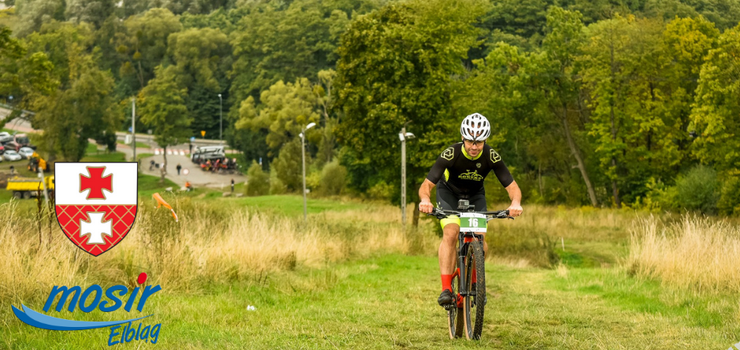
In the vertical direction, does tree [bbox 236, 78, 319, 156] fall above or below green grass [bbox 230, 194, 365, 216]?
above

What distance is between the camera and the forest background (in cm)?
3875

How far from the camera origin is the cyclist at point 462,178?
845 centimetres

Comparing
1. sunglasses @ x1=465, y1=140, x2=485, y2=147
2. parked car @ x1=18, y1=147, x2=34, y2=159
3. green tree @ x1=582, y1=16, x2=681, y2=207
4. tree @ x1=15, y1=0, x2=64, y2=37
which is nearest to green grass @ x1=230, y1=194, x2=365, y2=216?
green tree @ x1=582, y1=16, x2=681, y2=207

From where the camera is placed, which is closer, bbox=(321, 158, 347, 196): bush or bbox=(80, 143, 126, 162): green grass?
bbox=(321, 158, 347, 196): bush

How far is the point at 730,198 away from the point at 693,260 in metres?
37.6

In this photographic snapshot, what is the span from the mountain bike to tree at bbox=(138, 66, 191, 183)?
325 ft

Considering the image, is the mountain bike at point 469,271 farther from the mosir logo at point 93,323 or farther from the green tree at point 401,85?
the green tree at point 401,85

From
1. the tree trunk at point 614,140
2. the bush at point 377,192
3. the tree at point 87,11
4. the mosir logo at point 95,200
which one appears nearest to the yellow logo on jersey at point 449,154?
the mosir logo at point 95,200

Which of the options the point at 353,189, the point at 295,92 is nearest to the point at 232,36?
the point at 295,92

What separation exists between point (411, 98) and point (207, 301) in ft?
90.5

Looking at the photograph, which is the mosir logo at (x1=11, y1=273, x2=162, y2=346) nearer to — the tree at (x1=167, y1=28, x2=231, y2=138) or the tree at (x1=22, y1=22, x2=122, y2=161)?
the tree at (x1=22, y1=22, x2=122, y2=161)

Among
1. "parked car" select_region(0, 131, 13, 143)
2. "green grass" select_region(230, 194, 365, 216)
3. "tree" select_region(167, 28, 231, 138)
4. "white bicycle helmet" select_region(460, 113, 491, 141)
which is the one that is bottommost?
"green grass" select_region(230, 194, 365, 216)

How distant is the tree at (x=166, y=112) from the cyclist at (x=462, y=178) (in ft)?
324

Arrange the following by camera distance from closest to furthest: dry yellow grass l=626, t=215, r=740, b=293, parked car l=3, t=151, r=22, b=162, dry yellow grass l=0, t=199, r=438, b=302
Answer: dry yellow grass l=0, t=199, r=438, b=302, dry yellow grass l=626, t=215, r=740, b=293, parked car l=3, t=151, r=22, b=162
